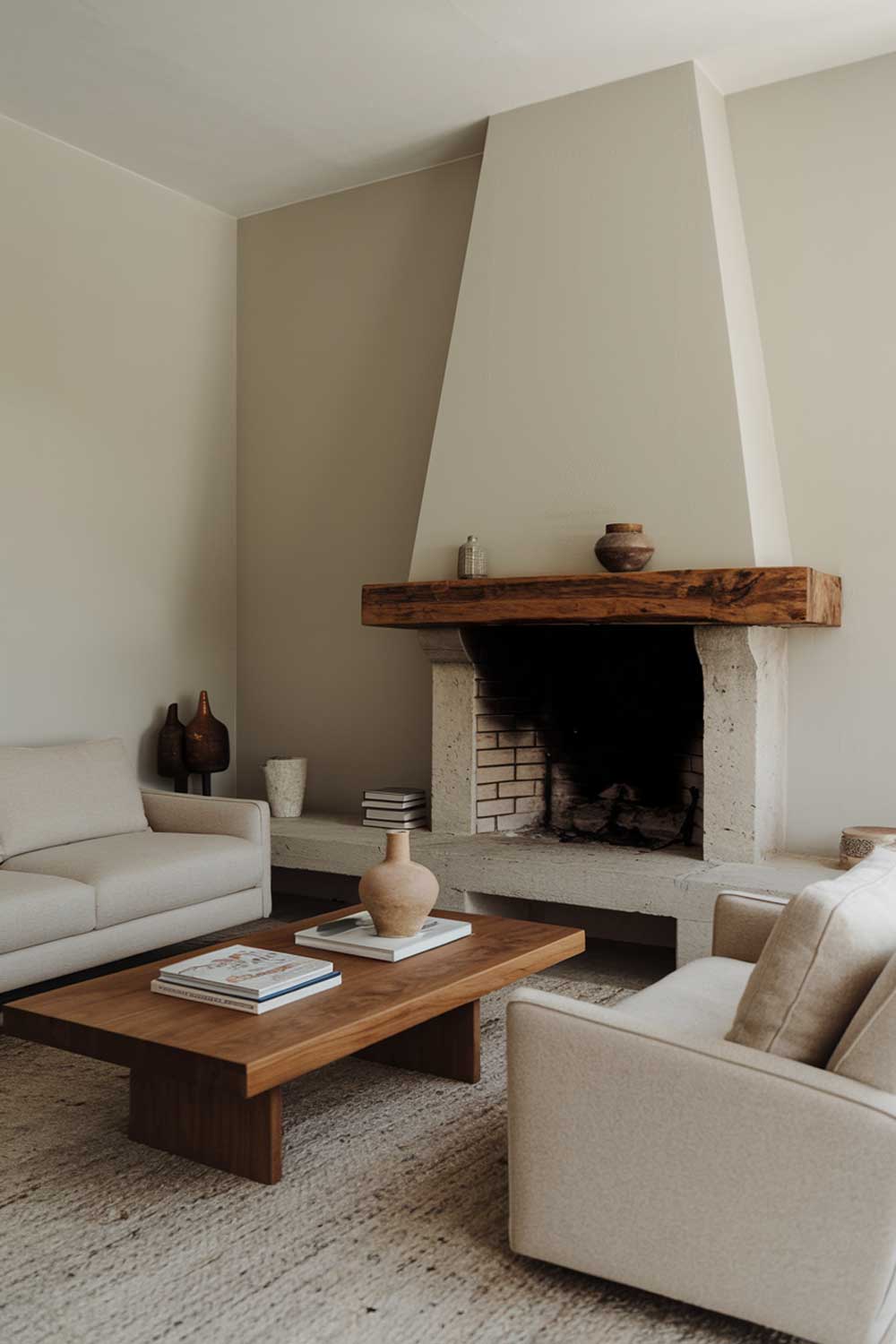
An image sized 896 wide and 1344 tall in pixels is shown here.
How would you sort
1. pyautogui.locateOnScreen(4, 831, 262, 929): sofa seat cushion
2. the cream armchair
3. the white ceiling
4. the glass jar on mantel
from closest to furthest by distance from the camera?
the cream armchair, pyautogui.locateOnScreen(4, 831, 262, 929): sofa seat cushion, the white ceiling, the glass jar on mantel

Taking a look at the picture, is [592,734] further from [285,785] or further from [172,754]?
[172,754]

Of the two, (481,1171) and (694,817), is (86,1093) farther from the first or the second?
(694,817)

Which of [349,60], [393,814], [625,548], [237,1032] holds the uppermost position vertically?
[349,60]

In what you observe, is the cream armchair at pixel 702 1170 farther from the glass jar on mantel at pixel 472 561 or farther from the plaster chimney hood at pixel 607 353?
the glass jar on mantel at pixel 472 561

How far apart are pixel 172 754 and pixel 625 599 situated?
88.8 inches

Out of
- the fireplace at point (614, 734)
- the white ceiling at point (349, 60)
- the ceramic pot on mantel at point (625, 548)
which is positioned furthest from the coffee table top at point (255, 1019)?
the white ceiling at point (349, 60)

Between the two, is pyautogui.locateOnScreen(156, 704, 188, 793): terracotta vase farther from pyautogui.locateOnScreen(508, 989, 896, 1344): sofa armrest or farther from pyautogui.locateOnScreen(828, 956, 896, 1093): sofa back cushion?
pyautogui.locateOnScreen(828, 956, 896, 1093): sofa back cushion

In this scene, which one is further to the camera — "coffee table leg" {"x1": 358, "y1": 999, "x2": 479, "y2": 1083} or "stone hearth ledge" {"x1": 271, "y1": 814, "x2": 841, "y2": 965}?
"stone hearth ledge" {"x1": 271, "y1": 814, "x2": 841, "y2": 965}

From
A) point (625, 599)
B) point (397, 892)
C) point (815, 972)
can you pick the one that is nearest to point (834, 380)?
point (625, 599)

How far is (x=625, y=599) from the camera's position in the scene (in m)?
4.11

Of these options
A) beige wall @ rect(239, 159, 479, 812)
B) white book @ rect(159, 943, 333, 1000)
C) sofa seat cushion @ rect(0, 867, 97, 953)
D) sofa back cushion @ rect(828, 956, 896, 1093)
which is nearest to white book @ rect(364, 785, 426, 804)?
beige wall @ rect(239, 159, 479, 812)

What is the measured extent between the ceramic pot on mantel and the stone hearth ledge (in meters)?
1.06

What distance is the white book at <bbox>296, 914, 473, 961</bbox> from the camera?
9.42 ft

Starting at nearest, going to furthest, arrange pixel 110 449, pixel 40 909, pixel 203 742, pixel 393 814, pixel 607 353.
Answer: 1. pixel 40 909
2. pixel 607 353
3. pixel 393 814
4. pixel 110 449
5. pixel 203 742
